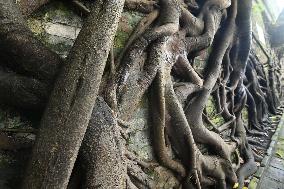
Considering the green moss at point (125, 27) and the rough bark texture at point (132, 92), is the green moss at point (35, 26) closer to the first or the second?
the rough bark texture at point (132, 92)

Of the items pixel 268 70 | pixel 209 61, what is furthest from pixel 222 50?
pixel 268 70

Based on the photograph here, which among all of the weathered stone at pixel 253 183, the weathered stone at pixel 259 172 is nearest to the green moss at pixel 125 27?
the weathered stone at pixel 253 183

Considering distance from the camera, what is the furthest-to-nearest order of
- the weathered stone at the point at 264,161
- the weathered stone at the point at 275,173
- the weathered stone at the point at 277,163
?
the weathered stone at the point at 264,161
the weathered stone at the point at 277,163
the weathered stone at the point at 275,173

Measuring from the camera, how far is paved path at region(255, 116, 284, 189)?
10.5 ft

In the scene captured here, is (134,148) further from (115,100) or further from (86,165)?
(86,165)

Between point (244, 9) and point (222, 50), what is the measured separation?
748 mm

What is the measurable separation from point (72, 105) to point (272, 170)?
291 centimetres

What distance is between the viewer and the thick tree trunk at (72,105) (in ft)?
4.89

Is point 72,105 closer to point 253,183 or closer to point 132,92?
point 132,92

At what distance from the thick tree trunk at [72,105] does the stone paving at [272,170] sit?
231cm

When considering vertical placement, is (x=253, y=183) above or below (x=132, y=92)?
below

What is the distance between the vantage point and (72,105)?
61.1 inches

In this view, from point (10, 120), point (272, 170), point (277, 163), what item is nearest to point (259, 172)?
point (272, 170)

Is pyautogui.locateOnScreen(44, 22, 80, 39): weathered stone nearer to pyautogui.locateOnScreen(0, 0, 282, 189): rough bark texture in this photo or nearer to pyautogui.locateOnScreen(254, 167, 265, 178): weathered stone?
pyautogui.locateOnScreen(0, 0, 282, 189): rough bark texture
